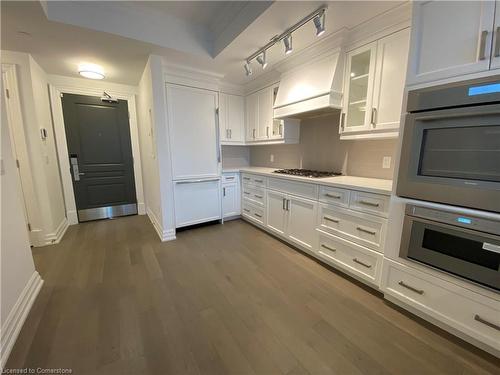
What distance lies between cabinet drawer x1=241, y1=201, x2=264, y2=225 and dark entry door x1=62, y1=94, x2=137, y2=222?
2283 mm

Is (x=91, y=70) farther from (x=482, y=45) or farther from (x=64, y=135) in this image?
(x=482, y=45)

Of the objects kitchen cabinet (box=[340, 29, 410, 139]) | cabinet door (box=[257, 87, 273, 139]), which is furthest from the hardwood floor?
cabinet door (box=[257, 87, 273, 139])

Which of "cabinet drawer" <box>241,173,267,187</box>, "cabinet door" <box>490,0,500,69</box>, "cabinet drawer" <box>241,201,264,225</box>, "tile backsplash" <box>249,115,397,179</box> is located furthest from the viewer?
"cabinet drawer" <box>241,201,264,225</box>

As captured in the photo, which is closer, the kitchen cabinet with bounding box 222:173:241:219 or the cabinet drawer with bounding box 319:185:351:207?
the cabinet drawer with bounding box 319:185:351:207

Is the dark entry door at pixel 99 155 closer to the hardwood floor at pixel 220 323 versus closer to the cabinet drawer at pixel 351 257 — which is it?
the hardwood floor at pixel 220 323

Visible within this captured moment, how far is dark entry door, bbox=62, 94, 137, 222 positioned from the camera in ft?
11.5

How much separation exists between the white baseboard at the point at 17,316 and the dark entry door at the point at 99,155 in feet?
6.93

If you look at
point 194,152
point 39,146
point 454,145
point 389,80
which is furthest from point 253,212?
point 39,146

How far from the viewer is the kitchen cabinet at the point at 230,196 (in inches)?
141

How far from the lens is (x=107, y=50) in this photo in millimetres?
2412

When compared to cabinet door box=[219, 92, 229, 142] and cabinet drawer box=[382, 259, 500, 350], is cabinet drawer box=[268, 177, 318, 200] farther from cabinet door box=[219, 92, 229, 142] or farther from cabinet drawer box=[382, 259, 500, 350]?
cabinet door box=[219, 92, 229, 142]

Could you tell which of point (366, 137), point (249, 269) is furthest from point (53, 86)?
point (366, 137)

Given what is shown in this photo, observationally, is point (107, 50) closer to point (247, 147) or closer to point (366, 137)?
point (247, 147)

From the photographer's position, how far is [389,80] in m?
1.86
